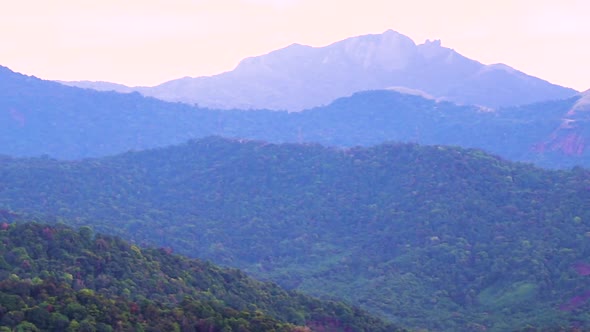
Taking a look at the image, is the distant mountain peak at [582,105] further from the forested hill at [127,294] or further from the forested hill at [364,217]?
the forested hill at [127,294]

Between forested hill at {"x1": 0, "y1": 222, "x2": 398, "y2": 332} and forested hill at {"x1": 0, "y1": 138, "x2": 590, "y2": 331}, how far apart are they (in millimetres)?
17812

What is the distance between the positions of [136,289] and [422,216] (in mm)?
52992

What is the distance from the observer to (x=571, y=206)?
94750mm

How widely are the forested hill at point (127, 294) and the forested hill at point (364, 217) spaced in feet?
58.4

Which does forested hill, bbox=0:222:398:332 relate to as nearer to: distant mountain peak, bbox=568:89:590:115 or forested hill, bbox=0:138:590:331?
forested hill, bbox=0:138:590:331

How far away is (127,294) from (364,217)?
60.1 metres

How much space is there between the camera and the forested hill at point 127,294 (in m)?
43.3

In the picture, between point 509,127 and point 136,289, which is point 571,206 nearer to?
point 136,289

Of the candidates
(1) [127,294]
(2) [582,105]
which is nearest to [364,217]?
(1) [127,294]

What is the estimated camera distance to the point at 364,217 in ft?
370

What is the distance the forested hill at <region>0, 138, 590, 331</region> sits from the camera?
83.3 m

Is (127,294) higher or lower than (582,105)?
lower

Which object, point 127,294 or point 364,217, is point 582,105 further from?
point 127,294

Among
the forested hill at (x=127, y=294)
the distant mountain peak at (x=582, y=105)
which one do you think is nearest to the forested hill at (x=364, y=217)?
the forested hill at (x=127, y=294)
